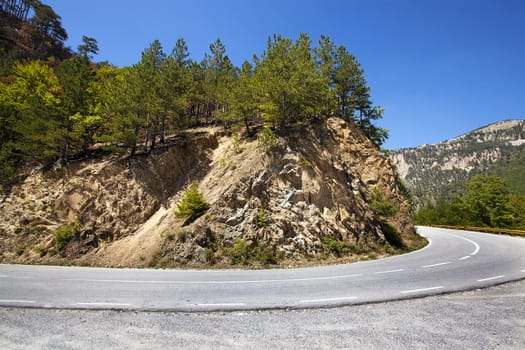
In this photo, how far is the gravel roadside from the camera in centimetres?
435

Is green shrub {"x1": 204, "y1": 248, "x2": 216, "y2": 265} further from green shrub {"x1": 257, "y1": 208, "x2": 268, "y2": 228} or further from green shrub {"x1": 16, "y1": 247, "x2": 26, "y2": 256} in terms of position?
green shrub {"x1": 16, "y1": 247, "x2": 26, "y2": 256}

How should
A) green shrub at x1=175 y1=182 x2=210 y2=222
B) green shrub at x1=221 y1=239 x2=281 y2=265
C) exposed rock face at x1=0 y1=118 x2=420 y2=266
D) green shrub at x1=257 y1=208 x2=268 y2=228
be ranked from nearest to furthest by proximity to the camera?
green shrub at x1=221 y1=239 x2=281 y2=265, exposed rock face at x1=0 y1=118 x2=420 y2=266, green shrub at x1=257 y1=208 x2=268 y2=228, green shrub at x1=175 y1=182 x2=210 y2=222

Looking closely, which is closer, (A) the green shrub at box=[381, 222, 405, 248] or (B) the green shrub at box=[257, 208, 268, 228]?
(B) the green shrub at box=[257, 208, 268, 228]

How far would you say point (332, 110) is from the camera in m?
26.3

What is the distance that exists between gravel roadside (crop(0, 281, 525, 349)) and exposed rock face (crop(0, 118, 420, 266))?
797cm

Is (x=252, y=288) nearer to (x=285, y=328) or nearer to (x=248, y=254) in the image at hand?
(x=285, y=328)

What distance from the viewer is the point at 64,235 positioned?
17.3 m

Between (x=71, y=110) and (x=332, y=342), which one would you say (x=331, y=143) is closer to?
(x=332, y=342)

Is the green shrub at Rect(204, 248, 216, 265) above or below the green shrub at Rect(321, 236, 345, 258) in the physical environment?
below

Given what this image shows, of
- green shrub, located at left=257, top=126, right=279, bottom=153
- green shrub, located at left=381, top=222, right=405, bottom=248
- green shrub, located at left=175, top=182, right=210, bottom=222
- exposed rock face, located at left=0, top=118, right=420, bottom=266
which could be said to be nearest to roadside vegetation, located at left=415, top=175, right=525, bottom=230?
exposed rock face, located at left=0, top=118, right=420, bottom=266

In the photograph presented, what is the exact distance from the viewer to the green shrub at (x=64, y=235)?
679 inches

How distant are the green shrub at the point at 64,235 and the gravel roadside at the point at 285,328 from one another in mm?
13264

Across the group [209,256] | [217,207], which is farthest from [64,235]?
[209,256]

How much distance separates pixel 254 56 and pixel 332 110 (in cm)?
971
